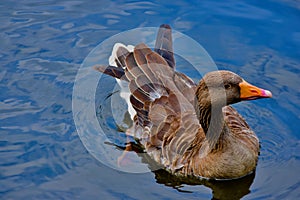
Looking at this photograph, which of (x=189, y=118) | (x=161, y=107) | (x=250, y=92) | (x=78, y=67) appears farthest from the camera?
(x=78, y=67)

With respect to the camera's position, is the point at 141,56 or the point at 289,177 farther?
the point at 141,56

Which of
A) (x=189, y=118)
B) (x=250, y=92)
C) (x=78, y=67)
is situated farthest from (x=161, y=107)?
(x=78, y=67)

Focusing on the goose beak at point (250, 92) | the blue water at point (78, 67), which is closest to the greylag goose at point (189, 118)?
the goose beak at point (250, 92)

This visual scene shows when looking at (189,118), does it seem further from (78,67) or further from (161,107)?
(78,67)

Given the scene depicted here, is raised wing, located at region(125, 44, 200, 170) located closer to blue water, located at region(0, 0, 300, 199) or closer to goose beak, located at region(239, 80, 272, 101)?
blue water, located at region(0, 0, 300, 199)

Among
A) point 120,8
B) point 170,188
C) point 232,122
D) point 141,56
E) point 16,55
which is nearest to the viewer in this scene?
point 170,188

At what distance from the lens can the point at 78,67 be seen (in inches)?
326

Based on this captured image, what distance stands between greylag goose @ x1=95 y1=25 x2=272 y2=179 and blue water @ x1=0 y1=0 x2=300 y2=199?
231 mm

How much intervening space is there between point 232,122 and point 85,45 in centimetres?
305

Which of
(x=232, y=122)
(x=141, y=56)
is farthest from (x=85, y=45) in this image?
(x=232, y=122)

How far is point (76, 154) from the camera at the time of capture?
6746mm

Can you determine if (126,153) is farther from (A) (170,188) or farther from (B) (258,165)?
(B) (258,165)

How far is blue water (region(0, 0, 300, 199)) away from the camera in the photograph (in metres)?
6.25

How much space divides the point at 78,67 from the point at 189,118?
7.74 ft
